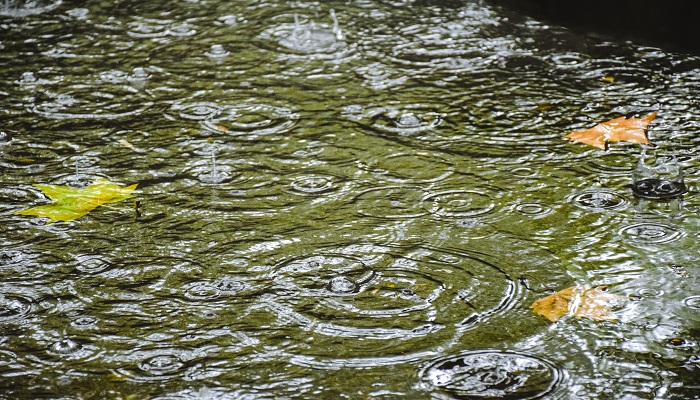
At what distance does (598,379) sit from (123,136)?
7.87 ft

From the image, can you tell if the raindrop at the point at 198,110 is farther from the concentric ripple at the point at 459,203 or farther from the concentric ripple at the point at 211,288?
the concentric ripple at the point at 211,288

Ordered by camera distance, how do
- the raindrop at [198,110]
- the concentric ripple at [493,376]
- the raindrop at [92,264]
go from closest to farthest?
the concentric ripple at [493,376] < the raindrop at [92,264] < the raindrop at [198,110]

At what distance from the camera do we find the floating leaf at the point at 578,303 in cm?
241

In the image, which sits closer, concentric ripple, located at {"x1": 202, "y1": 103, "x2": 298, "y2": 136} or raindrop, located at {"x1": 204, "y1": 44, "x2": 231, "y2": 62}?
concentric ripple, located at {"x1": 202, "y1": 103, "x2": 298, "y2": 136}

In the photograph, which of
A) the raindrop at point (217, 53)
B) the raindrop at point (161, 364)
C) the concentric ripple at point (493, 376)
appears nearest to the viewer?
the concentric ripple at point (493, 376)

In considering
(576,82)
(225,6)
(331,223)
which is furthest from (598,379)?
(225,6)

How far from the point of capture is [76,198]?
3.20 meters

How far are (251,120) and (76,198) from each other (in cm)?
94

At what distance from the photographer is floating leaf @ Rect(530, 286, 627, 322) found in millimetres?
2410

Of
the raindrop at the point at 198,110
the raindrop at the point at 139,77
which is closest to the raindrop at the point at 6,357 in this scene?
the raindrop at the point at 198,110

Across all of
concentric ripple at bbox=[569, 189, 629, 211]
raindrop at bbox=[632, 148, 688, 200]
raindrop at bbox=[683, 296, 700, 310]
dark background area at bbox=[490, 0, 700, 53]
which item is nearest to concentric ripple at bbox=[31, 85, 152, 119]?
concentric ripple at bbox=[569, 189, 629, 211]

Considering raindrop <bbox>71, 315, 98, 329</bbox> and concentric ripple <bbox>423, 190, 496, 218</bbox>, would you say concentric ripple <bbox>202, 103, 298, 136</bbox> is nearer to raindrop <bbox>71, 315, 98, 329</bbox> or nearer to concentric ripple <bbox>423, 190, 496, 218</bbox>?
concentric ripple <bbox>423, 190, 496, 218</bbox>

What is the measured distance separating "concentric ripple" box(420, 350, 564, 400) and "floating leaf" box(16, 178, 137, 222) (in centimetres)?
155

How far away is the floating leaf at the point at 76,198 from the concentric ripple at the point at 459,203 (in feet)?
3.76
